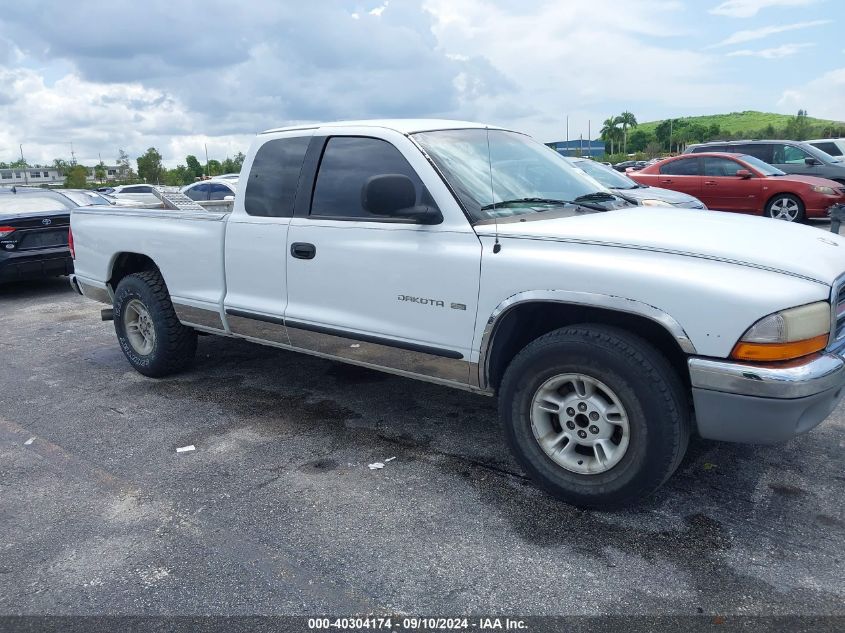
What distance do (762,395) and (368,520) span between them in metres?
1.79

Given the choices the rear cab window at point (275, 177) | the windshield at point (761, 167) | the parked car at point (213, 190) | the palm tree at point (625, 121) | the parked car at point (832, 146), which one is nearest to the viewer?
the rear cab window at point (275, 177)

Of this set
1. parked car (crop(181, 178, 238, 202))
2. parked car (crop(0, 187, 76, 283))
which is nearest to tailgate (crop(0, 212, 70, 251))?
parked car (crop(0, 187, 76, 283))

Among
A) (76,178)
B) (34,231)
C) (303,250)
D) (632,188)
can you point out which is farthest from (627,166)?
(76,178)

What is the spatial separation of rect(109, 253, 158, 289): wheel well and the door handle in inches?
75.2

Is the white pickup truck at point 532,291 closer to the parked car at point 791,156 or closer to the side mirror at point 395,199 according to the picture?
the side mirror at point 395,199

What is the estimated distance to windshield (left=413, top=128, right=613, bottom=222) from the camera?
3.73 meters

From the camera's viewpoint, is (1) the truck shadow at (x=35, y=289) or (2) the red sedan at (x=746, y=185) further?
(2) the red sedan at (x=746, y=185)

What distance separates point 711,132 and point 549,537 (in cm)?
12906

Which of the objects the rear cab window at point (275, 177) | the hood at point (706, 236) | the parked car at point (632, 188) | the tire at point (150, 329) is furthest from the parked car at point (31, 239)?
the hood at point (706, 236)

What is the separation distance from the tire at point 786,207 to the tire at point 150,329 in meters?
11.4

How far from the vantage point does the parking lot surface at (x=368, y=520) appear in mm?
2748

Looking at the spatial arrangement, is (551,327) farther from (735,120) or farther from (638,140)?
(735,120)

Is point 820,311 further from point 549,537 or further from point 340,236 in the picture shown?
point 340,236

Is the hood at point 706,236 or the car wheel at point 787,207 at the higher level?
the hood at point 706,236
